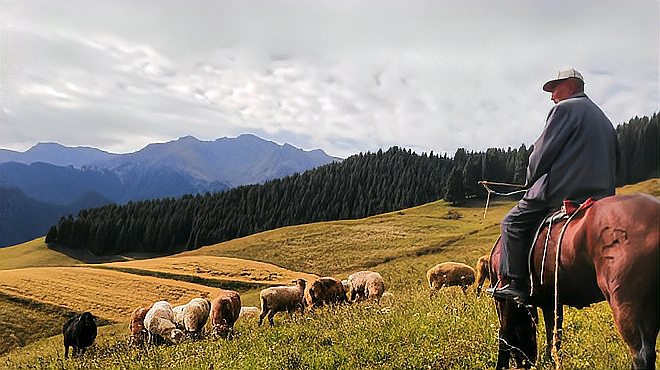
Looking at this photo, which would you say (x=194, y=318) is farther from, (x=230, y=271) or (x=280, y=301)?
(x=230, y=271)

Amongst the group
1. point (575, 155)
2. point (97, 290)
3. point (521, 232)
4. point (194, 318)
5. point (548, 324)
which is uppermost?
point (575, 155)

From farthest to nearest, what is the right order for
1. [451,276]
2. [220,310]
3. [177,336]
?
1. [451,276]
2. [177,336]
3. [220,310]

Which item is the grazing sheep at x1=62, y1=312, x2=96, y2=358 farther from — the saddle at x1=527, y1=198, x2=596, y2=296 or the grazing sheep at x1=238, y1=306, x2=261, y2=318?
the saddle at x1=527, y1=198, x2=596, y2=296

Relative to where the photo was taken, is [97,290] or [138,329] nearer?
[138,329]

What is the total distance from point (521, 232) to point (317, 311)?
12.5 meters

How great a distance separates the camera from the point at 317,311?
1766 cm

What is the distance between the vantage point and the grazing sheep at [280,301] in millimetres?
20672

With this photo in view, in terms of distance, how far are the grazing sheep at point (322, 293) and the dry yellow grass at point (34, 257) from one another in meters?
90.2

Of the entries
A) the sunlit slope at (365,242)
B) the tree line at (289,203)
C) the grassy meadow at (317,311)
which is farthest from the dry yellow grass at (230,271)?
the tree line at (289,203)

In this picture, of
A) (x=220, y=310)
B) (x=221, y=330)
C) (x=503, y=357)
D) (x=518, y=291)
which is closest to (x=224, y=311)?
(x=220, y=310)

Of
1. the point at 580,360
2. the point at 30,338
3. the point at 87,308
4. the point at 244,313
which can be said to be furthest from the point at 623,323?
the point at 87,308

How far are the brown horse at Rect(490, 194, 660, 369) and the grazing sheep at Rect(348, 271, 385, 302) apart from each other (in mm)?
15869

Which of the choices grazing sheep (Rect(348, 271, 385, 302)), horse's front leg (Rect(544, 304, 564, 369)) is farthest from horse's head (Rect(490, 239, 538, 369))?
grazing sheep (Rect(348, 271, 385, 302))

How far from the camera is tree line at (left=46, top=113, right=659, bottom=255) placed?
122 metres
